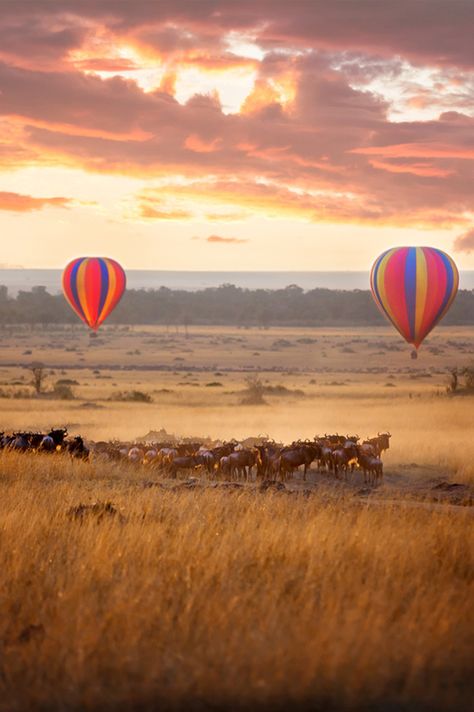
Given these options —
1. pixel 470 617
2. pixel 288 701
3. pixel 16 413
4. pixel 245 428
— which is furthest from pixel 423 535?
pixel 16 413

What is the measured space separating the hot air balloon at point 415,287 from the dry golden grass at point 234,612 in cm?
3463

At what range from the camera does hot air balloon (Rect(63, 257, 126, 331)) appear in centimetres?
6562

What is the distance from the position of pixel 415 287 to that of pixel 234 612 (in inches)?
1551

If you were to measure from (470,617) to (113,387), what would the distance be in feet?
223

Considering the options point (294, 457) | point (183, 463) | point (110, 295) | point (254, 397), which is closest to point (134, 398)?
point (254, 397)

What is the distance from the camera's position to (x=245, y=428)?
43.1 metres

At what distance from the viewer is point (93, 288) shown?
2576 inches

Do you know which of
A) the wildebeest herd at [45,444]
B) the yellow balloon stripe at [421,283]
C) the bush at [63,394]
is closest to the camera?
the wildebeest herd at [45,444]

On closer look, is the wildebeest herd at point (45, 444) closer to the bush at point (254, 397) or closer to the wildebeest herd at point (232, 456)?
the wildebeest herd at point (232, 456)

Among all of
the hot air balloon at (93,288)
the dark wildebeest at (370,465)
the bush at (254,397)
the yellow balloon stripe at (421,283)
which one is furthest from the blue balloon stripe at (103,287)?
the dark wildebeest at (370,465)

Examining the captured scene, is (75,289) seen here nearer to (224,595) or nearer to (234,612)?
(224,595)

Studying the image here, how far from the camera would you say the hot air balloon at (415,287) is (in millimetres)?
46031

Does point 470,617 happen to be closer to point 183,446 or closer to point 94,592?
point 94,592

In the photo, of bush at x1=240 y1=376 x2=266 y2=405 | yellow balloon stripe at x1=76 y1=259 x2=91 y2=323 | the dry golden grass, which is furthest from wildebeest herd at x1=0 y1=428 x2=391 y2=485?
yellow balloon stripe at x1=76 y1=259 x2=91 y2=323
